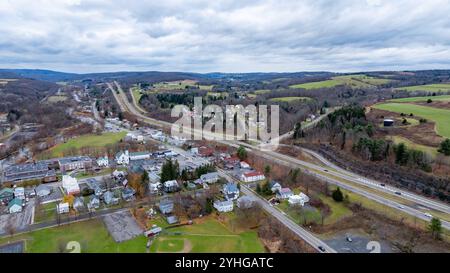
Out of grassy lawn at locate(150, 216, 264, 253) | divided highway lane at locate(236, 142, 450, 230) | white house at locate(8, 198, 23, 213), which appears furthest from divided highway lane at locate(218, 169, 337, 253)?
white house at locate(8, 198, 23, 213)

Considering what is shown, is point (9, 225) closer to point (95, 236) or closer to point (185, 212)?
point (95, 236)

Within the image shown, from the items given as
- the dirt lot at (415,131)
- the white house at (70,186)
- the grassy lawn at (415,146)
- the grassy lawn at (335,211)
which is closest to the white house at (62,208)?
the white house at (70,186)

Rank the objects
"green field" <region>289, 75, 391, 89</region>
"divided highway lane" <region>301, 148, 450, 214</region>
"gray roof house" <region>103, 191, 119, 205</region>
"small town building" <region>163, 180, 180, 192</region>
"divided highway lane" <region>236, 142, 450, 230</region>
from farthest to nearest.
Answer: "green field" <region>289, 75, 391, 89</region>
"small town building" <region>163, 180, 180, 192</region>
"gray roof house" <region>103, 191, 119, 205</region>
"divided highway lane" <region>301, 148, 450, 214</region>
"divided highway lane" <region>236, 142, 450, 230</region>

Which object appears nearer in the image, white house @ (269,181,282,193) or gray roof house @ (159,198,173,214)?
gray roof house @ (159,198,173,214)

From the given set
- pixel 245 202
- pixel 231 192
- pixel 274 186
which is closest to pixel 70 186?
pixel 231 192

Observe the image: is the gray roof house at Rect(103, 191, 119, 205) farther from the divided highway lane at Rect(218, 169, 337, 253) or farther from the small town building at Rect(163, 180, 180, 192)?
the divided highway lane at Rect(218, 169, 337, 253)

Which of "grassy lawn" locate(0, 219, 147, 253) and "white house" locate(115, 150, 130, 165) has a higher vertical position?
"white house" locate(115, 150, 130, 165)

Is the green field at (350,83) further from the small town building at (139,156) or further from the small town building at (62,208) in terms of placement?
the small town building at (62,208)
